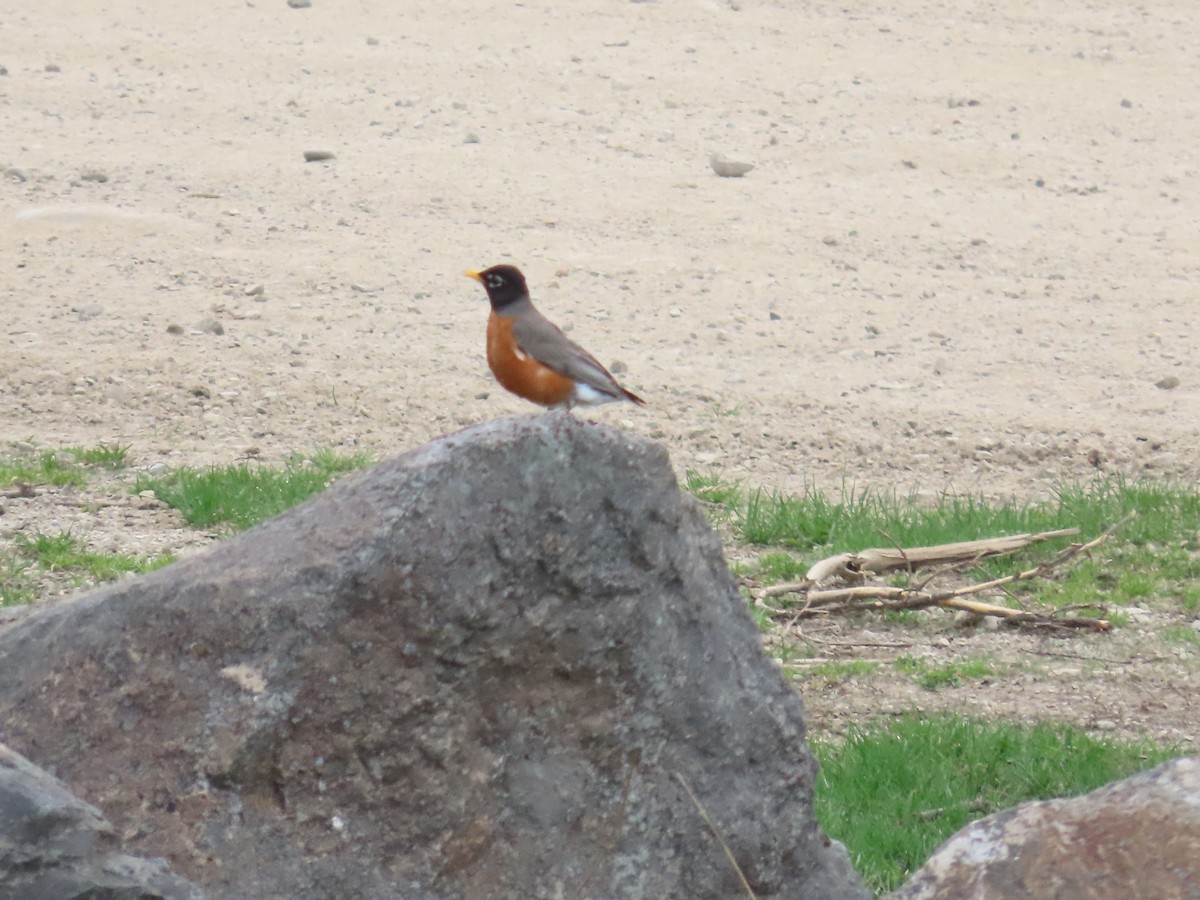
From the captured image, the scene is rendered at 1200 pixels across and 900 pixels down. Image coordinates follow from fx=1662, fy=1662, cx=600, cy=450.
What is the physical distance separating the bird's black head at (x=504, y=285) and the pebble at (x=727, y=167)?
5974 mm

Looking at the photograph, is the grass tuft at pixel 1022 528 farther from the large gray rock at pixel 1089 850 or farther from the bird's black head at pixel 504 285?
the large gray rock at pixel 1089 850

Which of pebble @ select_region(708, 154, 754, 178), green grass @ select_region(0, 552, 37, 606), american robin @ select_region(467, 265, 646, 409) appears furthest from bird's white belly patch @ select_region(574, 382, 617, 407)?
pebble @ select_region(708, 154, 754, 178)

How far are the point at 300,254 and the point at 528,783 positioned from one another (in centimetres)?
763

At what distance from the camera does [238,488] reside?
7020mm

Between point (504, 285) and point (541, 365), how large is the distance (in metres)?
0.52

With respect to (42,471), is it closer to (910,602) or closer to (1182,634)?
(910,602)

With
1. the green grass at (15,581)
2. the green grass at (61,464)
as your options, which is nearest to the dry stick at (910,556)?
the green grass at (15,581)

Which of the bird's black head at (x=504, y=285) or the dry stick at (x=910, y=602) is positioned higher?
the bird's black head at (x=504, y=285)

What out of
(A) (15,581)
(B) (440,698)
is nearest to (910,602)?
(A) (15,581)

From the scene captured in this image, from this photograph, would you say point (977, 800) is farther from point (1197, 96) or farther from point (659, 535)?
point (1197, 96)

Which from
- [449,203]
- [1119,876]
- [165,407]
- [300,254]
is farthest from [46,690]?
[449,203]

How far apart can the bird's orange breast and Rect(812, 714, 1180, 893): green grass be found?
1492mm

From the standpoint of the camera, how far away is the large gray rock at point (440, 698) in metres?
2.99

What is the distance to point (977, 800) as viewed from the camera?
481 centimetres
